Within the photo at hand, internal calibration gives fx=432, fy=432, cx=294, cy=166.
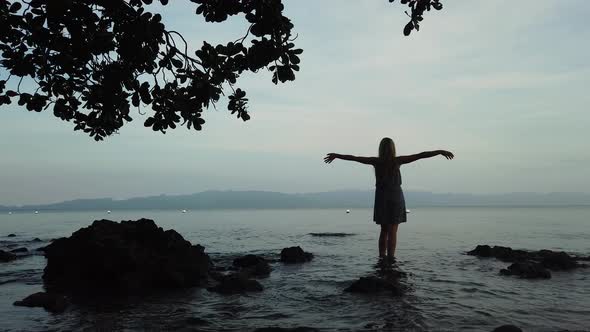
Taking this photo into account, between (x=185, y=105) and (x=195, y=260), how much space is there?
6.17m

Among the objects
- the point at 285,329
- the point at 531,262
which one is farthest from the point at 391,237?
the point at 285,329

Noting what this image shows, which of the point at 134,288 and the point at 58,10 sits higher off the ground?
the point at 58,10

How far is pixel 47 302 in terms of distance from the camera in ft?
25.1

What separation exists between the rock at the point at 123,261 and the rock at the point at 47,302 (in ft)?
4.62

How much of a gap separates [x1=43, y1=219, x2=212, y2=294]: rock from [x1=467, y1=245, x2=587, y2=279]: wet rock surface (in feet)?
25.2

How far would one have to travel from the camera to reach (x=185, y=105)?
5539mm

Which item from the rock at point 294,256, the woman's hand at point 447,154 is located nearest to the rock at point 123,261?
the rock at point 294,256

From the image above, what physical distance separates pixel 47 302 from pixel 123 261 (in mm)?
2120

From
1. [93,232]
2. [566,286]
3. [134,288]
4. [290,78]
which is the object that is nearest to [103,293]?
[134,288]

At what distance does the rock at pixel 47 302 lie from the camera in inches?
295

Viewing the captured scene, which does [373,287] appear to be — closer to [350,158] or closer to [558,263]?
[350,158]

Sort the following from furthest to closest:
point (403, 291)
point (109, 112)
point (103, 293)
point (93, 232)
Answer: point (93, 232) → point (103, 293) → point (403, 291) → point (109, 112)

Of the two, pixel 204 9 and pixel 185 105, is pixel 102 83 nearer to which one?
pixel 185 105

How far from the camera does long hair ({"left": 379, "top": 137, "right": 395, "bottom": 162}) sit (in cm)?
1125
